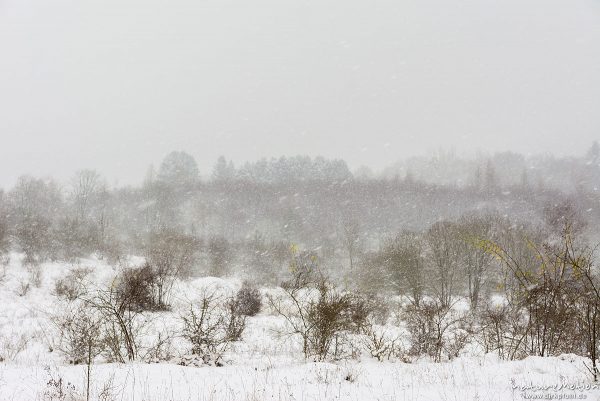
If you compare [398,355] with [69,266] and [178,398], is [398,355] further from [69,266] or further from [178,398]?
[69,266]

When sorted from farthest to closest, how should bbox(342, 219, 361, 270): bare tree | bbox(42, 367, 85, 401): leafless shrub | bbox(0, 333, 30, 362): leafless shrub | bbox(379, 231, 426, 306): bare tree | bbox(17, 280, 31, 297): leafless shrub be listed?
bbox(342, 219, 361, 270): bare tree < bbox(379, 231, 426, 306): bare tree < bbox(17, 280, 31, 297): leafless shrub < bbox(0, 333, 30, 362): leafless shrub < bbox(42, 367, 85, 401): leafless shrub

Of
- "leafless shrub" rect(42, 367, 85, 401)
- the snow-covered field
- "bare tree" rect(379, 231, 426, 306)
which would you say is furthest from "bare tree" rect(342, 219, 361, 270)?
"leafless shrub" rect(42, 367, 85, 401)

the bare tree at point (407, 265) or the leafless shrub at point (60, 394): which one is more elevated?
the leafless shrub at point (60, 394)

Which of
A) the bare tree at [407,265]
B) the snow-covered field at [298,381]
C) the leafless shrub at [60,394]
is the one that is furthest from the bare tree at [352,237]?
the leafless shrub at [60,394]

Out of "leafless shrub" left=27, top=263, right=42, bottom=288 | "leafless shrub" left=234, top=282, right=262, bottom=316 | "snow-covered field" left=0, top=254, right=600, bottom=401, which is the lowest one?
"leafless shrub" left=234, top=282, right=262, bottom=316

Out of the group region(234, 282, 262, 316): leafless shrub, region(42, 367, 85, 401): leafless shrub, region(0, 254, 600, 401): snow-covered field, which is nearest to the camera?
region(42, 367, 85, 401): leafless shrub

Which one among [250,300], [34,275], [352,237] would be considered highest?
[352,237]

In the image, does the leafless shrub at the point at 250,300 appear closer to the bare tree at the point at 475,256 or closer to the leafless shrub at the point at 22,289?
the leafless shrub at the point at 22,289

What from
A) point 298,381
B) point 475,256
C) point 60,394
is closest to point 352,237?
point 475,256

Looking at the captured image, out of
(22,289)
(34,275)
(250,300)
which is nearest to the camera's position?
(250,300)

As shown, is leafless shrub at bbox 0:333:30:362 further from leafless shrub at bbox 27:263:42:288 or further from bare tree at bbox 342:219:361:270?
bare tree at bbox 342:219:361:270

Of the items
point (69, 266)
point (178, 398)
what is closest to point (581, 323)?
point (178, 398)

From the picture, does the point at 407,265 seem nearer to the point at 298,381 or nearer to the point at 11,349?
the point at 298,381

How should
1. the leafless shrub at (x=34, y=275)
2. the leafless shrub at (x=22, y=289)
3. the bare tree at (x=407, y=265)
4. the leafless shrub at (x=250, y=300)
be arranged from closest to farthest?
the leafless shrub at (x=250, y=300) → the leafless shrub at (x=22, y=289) → the leafless shrub at (x=34, y=275) → the bare tree at (x=407, y=265)
